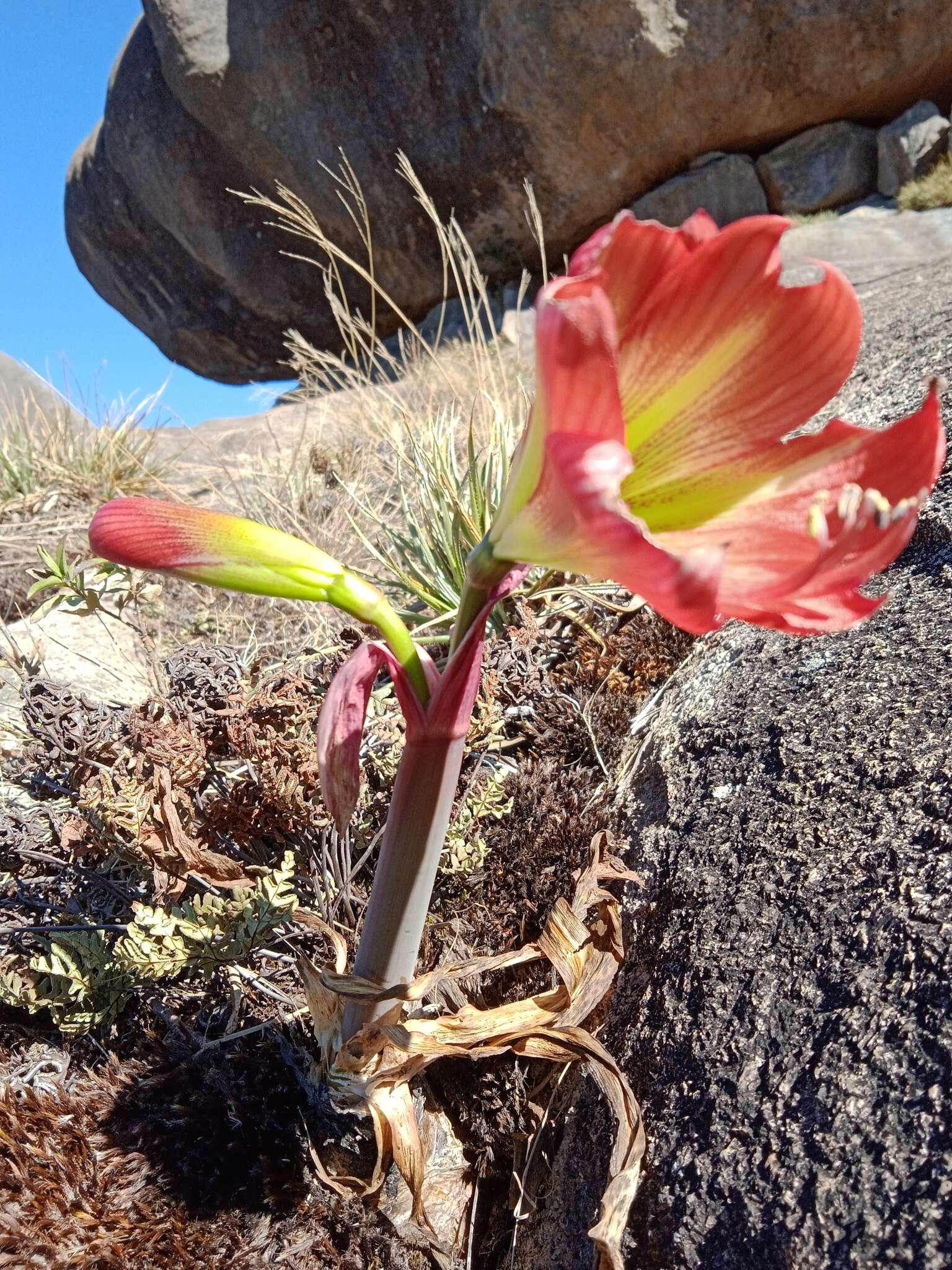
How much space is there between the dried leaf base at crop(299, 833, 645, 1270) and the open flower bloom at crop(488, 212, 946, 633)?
0.62 metres

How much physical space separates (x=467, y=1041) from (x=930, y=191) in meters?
12.8

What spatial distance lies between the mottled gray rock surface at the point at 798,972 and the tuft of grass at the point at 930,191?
11.5m

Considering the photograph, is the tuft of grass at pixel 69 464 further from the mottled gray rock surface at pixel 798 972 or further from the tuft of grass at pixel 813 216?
the tuft of grass at pixel 813 216

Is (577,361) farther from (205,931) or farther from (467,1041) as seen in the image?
(205,931)

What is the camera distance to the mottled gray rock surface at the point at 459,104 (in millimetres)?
10594

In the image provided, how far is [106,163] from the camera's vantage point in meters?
15.3

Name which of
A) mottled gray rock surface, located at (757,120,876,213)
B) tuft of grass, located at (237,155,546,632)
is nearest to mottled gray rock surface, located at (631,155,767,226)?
mottled gray rock surface, located at (757,120,876,213)

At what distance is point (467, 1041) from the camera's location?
3.55ft

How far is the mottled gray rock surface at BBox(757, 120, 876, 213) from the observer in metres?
11.5

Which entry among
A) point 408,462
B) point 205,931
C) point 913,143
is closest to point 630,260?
point 205,931

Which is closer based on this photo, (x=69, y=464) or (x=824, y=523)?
(x=824, y=523)

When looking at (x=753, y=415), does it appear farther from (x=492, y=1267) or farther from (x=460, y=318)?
(x=460, y=318)

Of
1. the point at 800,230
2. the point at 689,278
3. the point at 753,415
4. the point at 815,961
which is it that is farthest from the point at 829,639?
the point at 800,230

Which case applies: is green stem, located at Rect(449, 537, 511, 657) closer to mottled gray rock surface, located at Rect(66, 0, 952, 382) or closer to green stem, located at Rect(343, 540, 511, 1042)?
green stem, located at Rect(343, 540, 511, 1042)
